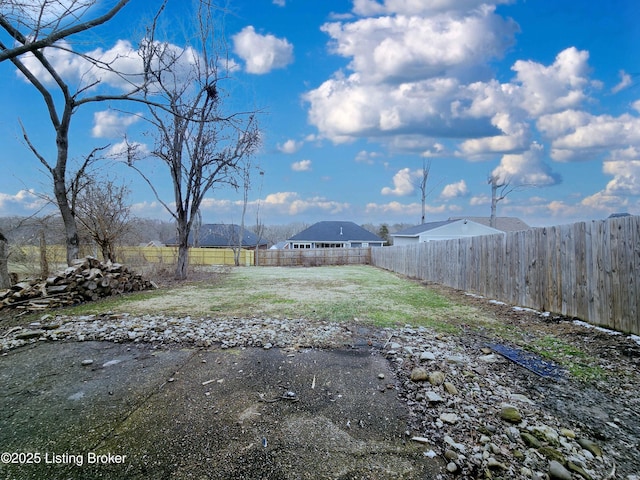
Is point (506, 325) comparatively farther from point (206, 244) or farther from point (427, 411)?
point (206, 244)

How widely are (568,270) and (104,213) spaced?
11.0 metres

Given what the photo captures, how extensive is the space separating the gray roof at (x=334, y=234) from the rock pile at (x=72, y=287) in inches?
840

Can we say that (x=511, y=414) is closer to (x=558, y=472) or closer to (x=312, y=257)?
(x=558, y=472)

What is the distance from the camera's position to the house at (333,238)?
2753cm

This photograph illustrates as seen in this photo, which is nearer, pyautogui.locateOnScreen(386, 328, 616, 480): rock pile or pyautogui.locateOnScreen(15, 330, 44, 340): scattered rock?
pyautogui.locateOnScreen(386, 328, 616, 480): rock pile

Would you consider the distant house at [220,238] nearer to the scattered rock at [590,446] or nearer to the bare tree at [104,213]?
the bare tree at [104,213]

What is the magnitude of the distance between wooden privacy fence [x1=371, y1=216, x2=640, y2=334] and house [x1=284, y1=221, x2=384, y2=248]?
20.1m

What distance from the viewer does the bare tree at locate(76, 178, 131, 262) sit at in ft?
28.1

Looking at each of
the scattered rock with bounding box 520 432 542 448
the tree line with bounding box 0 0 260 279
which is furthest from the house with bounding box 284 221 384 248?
the scattered rock with bounding box 520 432 542 448

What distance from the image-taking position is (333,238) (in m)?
27.6

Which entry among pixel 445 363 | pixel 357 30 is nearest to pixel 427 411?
pixel 445 363

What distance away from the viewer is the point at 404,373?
2.54 m

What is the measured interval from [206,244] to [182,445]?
2988cm

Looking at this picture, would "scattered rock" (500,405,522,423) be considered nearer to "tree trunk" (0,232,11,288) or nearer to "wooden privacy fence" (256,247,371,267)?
"tree trunk" (0,232,11,288)
